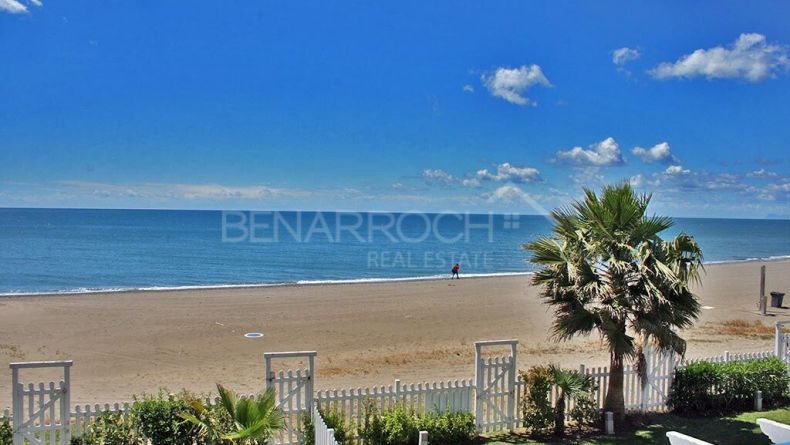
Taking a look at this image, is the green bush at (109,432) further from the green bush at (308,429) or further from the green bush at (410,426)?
the green bush at (410,426)

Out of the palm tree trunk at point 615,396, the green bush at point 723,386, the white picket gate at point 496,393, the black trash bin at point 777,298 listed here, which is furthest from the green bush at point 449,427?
the black trash bin at point 777,298

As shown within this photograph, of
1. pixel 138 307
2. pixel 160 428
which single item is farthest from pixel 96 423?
pixel 138 307

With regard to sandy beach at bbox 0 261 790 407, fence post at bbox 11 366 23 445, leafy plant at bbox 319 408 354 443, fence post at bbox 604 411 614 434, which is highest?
fence post at bbox 11 366 23 445

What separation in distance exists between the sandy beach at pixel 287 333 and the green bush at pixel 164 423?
604cm

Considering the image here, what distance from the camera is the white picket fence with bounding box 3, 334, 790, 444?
851 centimetres

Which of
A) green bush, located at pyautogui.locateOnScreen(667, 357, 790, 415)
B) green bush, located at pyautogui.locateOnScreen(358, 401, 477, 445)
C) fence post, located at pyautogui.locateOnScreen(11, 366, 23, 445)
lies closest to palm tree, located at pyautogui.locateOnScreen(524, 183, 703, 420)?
green bush, located at pyautogui.locateOnScreen(667, 357, 790, 415)

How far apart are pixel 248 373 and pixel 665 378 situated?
1010 cm

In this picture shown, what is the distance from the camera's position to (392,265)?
59.3 m

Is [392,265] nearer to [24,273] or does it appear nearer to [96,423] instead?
[24,273]

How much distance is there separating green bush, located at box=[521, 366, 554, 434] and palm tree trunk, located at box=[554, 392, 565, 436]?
3.6 inches

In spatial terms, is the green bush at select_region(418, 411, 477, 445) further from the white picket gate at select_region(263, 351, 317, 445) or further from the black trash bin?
the black trash bin

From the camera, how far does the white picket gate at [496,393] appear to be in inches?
375

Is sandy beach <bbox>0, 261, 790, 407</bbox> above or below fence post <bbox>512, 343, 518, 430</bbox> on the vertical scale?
below

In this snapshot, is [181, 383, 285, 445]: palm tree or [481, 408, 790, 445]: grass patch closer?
[181, 383, 285, 445]: palm tree
